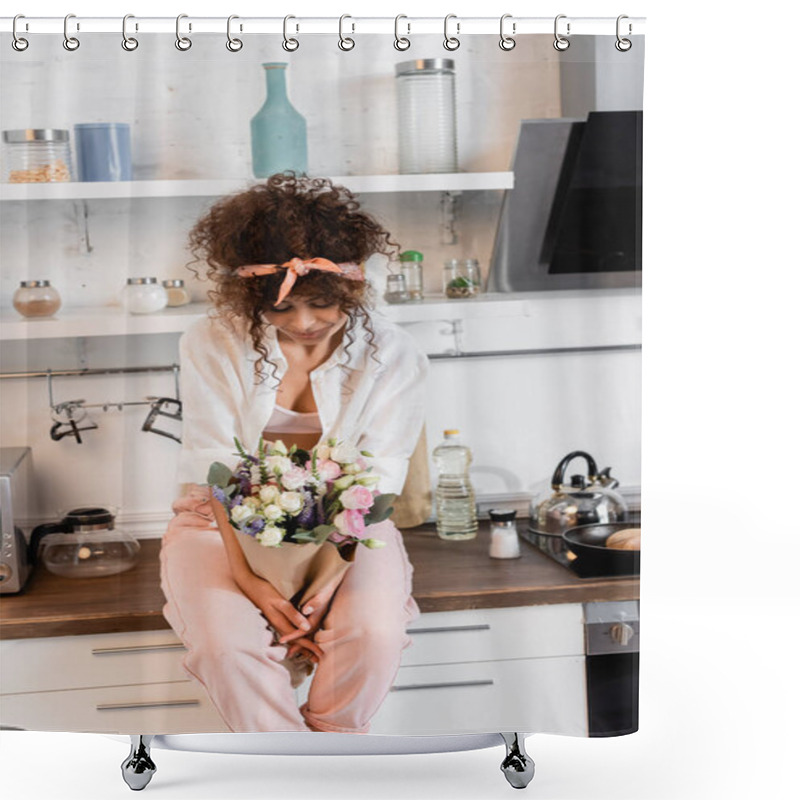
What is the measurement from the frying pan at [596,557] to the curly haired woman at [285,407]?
11.6 inches

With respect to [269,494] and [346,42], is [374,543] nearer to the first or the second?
[269,494]

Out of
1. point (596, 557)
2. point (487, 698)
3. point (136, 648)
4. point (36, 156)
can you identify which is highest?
point (36, 156)

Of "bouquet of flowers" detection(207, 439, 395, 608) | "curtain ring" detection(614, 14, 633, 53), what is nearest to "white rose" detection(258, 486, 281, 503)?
"bouquet of flowers" detection(207, 439, 395, 608)

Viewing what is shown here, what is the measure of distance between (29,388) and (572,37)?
3.58 feet

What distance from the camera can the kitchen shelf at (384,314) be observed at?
1924 millimetres

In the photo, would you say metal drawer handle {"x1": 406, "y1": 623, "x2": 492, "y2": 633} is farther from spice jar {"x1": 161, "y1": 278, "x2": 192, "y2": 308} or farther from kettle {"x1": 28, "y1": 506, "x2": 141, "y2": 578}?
spice jar {"x1": 161, "y1": 278, "x2": 192, "y2": 308}

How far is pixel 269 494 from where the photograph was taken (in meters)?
1.94

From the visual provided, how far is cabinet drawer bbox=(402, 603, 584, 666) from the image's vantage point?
198 cm

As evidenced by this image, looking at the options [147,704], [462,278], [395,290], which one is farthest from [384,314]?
[147,704]

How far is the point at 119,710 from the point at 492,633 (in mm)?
660

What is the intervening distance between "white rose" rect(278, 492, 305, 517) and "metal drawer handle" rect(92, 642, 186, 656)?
0.99 feet

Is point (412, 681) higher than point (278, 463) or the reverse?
the reverse

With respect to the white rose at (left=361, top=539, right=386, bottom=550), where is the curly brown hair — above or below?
above

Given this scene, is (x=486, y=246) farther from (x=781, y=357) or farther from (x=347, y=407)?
(x=781, y=357)
